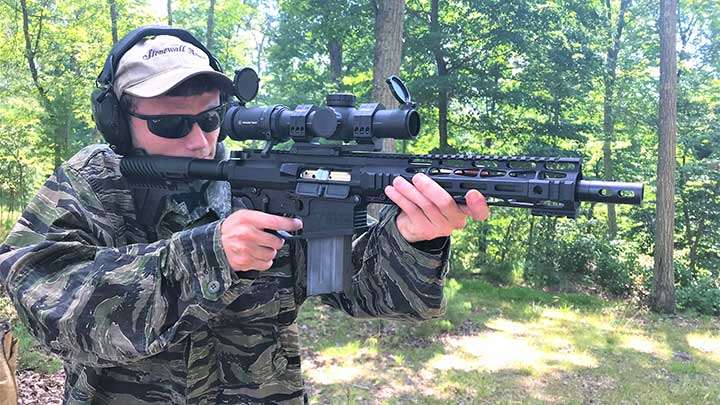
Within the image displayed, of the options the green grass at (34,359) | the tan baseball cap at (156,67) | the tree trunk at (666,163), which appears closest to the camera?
the tan baseball cap at (156,67)

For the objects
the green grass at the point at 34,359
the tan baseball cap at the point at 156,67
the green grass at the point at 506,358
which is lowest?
the green grass at the point at 506,358

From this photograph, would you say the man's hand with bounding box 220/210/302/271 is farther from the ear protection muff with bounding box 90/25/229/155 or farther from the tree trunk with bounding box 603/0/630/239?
the tree trunk with bounding box 603/0/630/239

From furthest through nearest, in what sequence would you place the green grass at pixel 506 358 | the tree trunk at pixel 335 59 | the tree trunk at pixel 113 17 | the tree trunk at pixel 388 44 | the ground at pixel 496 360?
the tree trunk at pixel 335 59 < the tree trunk at pixel 113 17 < the tree trunk at pixel 388 44 < the green grass at pixel 506 358 < the ground at pixel 496 360

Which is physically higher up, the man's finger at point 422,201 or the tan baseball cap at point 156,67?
the tan baseball cap at point 156,67

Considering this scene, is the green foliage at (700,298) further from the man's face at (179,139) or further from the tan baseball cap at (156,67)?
the tan baseball cap at (156,67)

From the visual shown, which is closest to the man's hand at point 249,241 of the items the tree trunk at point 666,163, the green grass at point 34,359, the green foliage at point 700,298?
the green grass at point 34,359

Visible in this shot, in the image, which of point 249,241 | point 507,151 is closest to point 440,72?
point 507,151

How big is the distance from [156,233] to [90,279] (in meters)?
0.56

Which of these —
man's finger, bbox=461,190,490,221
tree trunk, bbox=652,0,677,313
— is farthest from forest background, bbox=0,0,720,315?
man's finger, bbox=461,190,490,221

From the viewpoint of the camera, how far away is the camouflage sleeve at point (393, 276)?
2.37m

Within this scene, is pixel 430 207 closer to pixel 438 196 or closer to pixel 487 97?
pixel 438 196

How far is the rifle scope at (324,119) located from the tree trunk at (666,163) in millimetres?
15041

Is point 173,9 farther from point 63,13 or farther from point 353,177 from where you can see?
point 353,177

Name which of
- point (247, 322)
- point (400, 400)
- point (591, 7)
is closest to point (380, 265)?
point (247, 322)
